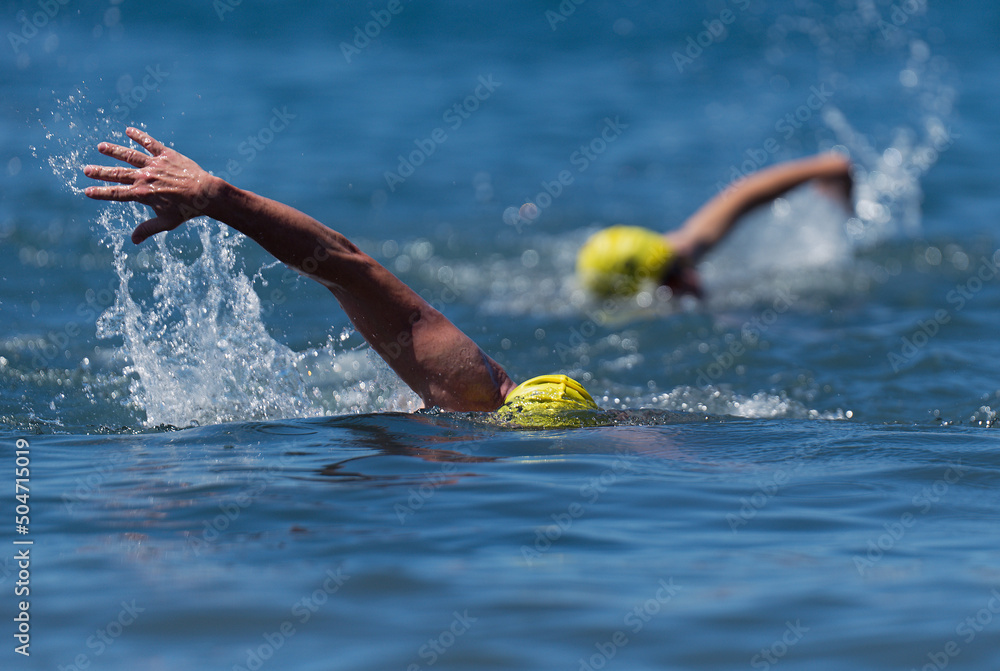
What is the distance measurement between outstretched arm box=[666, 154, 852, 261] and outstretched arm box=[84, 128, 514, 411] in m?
4.54

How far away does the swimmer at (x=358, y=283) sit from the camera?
487 cm

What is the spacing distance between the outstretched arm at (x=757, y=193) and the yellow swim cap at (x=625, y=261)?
0.24m

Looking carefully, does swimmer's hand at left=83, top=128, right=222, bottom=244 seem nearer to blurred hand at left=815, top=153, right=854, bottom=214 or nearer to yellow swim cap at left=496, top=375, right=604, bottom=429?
yellow swim cap at left=496, top=375, right=604, bottom=429

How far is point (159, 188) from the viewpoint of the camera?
4840 mm

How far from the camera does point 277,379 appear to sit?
6.62 m

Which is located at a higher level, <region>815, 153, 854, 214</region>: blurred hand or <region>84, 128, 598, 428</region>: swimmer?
<region>815, 153, 854, 214</region>: blurred hand

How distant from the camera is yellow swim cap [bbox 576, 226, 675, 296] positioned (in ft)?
33.0

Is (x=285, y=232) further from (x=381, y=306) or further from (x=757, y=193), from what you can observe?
(x=757, y=193)

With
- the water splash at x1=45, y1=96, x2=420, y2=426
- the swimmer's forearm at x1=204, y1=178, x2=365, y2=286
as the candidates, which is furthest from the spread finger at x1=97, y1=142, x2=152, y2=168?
the water splash at x1=45, y1=96, x2=420, y2=426

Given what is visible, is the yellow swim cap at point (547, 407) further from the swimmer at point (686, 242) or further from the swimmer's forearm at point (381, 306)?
the swimmer at point (686, 242)

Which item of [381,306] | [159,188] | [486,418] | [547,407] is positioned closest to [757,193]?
[547,407]

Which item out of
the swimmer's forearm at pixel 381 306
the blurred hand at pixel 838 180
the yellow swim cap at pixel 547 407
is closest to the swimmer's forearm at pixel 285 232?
the swimmer's forearm at pixel 381 306

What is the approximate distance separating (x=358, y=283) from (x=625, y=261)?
16.3 feet

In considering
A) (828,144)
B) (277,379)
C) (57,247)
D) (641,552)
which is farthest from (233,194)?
(828,144)
